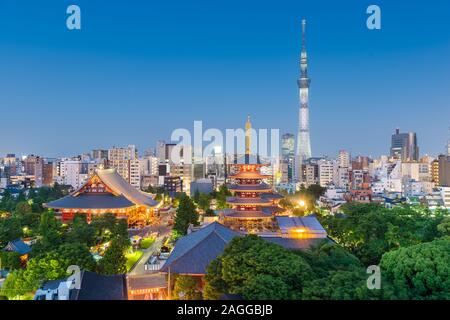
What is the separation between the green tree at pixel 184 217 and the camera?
21.5 metres

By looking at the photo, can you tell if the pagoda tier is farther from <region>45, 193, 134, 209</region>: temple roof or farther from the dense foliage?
<region>45, 193, 134, 209</region>: temple roof

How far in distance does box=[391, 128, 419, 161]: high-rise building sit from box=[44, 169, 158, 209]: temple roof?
69.8m

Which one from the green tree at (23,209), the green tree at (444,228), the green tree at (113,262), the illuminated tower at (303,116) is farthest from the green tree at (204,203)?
the illuminated tower at (303,116)

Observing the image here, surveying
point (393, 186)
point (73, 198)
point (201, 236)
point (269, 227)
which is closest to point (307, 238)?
point (269, 227)

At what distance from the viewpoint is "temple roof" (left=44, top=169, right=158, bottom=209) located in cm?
2634

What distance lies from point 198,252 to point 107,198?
16295mm

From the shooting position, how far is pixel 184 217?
21969mm

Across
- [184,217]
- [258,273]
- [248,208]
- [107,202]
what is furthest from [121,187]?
[258,273]

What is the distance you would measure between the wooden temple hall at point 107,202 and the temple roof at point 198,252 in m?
13.1

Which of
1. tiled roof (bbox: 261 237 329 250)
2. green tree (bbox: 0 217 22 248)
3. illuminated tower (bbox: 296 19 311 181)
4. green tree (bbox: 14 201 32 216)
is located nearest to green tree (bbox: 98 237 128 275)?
tiled roof (bbox: 261 237 329 250)

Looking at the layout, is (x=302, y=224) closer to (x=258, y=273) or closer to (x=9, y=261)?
(x=258, y=273)
